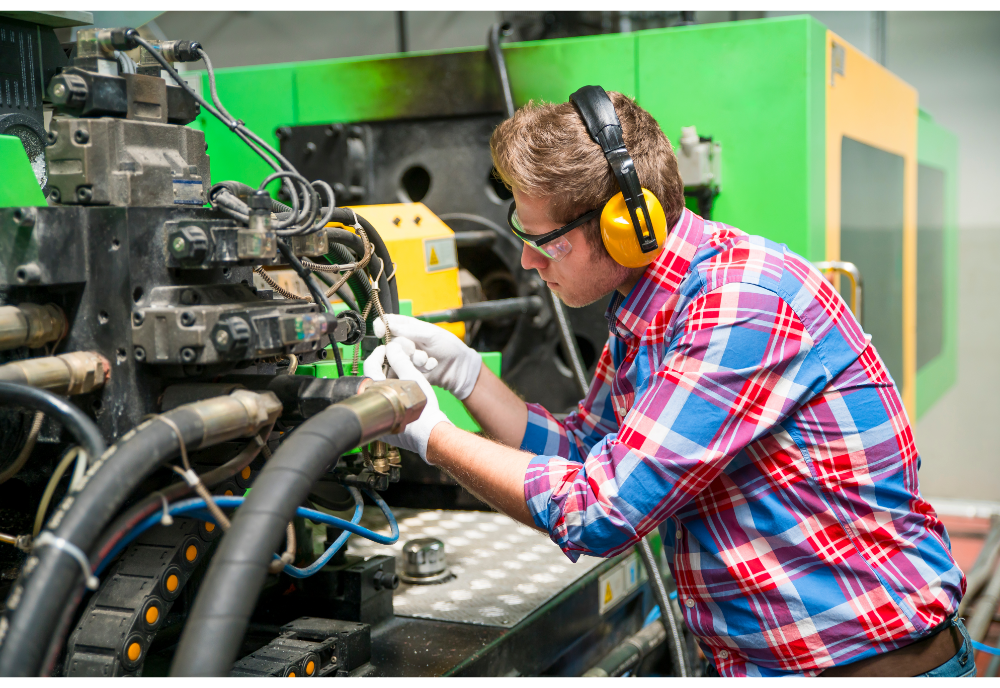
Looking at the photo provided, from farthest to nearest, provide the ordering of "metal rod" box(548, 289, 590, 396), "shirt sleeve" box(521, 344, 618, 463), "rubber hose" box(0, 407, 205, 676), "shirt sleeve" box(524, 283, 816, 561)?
1. "metal rod" box(548, 289, 590, 396)
2. "shirt sleeve" box(521, 344, 618, 463)
3. "shirt sleeve" box(524, 283, 816, 561)
4. "rubber hose" box(0, 407, 205, 676)

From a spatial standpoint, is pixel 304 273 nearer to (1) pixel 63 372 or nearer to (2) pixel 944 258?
(1) pixel 63 372

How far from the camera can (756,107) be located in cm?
177

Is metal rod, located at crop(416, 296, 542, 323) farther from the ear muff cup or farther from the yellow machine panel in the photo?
the ear muff cup

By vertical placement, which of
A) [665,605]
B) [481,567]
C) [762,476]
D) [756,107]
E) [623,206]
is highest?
[756,107]

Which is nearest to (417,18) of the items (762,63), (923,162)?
(923,162)

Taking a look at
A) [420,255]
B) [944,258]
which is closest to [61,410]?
[420,255]

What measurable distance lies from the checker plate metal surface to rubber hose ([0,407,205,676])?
0.81 metres

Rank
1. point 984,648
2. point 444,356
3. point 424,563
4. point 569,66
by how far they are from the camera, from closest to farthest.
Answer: point 444,356
point 424,563
point 569,66
point 984,648

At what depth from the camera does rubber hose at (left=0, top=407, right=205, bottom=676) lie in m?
0.58

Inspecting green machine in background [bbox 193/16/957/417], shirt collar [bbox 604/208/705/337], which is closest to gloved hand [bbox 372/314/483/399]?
shirt collar [bbox 604/208/705/337]

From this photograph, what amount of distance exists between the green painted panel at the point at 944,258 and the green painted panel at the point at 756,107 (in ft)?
4.32

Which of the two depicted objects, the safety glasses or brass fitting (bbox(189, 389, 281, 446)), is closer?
brass fitting (bbox(189, 389, 281, 446))

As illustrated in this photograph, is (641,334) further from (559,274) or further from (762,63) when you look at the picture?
(762,63)

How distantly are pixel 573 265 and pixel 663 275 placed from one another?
127mm
